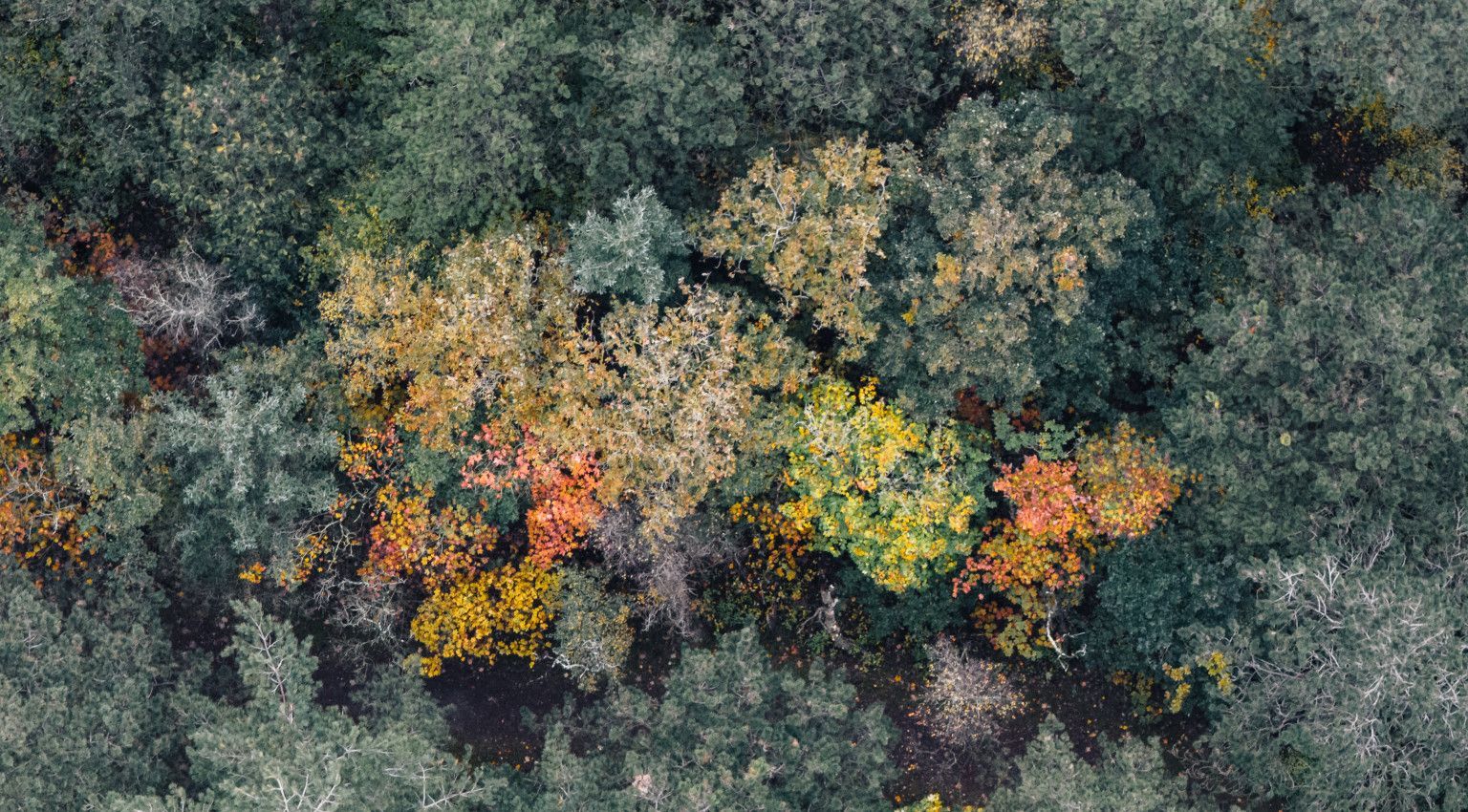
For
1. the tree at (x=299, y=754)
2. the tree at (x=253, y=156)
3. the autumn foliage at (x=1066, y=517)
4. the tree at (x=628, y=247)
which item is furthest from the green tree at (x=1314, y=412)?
the tree at (x=253, y=156)

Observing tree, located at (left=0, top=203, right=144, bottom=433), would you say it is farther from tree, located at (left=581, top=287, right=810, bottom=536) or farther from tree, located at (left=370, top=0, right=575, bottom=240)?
tree, located at (left=581, top=287, right=810, bottom=536)

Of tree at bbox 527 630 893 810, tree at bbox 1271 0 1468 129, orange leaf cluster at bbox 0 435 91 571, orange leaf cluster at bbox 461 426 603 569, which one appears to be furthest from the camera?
orange leaf cluster at bbox 0 435 91 571

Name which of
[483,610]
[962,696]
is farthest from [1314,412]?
[483,610]

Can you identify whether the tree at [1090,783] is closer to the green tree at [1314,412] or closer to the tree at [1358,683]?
the tree at [1358,683]

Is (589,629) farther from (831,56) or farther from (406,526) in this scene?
(831,56)

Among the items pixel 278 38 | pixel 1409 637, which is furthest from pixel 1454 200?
pixel 278 38

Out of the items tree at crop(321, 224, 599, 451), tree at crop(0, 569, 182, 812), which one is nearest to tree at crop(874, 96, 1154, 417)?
tree at crop(321, 224, 599, 451)

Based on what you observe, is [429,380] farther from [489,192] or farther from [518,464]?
[489,192]
